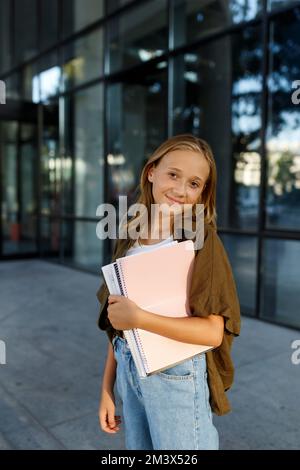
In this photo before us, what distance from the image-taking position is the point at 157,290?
49.4 inches

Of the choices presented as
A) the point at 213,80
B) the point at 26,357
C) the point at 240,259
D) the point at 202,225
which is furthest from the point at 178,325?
the point at 213,80

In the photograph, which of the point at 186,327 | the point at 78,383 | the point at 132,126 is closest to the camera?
the point at 186,327

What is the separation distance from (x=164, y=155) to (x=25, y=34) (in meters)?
11.0

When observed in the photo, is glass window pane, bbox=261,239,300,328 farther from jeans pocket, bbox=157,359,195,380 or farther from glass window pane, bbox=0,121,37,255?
glass window pane, bbox=0,121,37,255

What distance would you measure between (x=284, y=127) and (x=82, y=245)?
5.17 meters

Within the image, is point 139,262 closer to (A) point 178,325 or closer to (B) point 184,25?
(A) point 178,325

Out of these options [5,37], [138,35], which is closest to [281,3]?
[138,35]

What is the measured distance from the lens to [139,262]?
1.23 meters

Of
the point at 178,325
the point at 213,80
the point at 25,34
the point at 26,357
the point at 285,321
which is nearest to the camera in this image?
the point at 178,325

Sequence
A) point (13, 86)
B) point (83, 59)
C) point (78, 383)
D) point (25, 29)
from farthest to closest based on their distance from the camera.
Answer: point (13, 86)
point (25, 29)
point (83, 59)
point (78, 383)

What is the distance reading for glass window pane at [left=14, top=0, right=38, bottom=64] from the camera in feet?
34.1

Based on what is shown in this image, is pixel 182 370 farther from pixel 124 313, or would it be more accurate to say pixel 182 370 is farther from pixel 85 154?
pixel 85 154

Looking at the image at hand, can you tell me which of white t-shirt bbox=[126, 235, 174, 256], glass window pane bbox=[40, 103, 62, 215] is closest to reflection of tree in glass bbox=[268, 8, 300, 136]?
white t-shirt bbox=[126, 235, 174, 256]

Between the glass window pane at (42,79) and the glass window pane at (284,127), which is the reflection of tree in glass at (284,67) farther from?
the glass window pane at (42,79)
